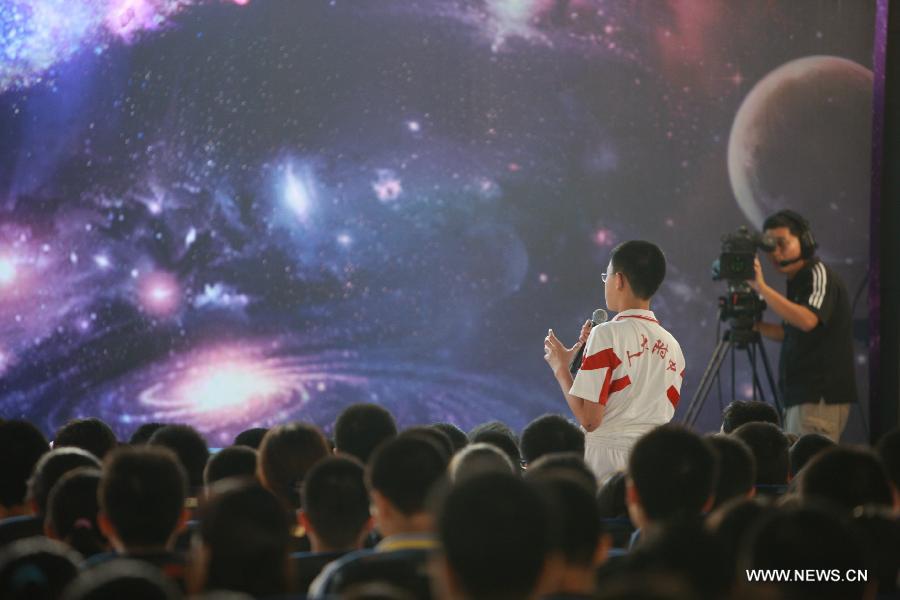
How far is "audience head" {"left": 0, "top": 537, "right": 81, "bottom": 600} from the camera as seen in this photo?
1.93 metres

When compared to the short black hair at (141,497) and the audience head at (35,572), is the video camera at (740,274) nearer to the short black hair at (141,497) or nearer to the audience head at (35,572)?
the short black hair at (141,497)

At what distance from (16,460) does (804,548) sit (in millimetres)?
2292

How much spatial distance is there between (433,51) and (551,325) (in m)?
1.79

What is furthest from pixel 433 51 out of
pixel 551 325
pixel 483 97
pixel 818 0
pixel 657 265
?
pixel 657 265

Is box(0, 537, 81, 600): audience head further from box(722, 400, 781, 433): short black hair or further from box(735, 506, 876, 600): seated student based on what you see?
box(722, 400, 781, 433): short black hair

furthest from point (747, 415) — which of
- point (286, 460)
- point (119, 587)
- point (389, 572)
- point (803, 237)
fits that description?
point (119, 587)

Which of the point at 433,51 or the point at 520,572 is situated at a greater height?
the point at 433,51

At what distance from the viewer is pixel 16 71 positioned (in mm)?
6789

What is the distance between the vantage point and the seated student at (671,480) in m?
2.52

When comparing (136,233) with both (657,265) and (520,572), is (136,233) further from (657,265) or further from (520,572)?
(520,572)

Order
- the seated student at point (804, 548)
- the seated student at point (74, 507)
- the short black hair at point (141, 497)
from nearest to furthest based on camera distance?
the seated student at point (804, 548) < the short black hair at point (141, 497) < the seated student at point (74, 507)

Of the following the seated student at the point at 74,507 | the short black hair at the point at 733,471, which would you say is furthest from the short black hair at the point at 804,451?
the seated student at the point at 74,507

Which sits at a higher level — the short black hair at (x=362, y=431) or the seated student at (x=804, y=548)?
the short black hair at (x=362, y=431)

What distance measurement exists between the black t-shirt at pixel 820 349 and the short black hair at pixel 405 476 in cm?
328
